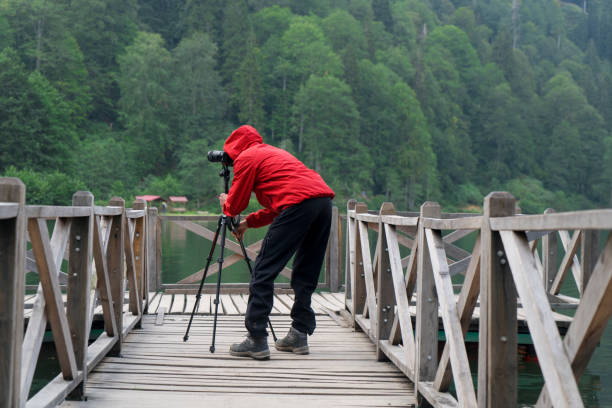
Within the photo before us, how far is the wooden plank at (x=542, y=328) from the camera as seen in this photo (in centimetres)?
176

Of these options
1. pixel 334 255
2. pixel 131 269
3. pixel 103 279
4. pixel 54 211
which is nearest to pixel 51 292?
pixel 54 211

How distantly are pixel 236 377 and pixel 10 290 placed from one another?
1.83m

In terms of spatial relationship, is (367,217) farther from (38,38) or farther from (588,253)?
(38,38)

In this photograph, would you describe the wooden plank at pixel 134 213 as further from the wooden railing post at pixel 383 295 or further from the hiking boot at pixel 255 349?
the wooden railing post at pixel 383 295

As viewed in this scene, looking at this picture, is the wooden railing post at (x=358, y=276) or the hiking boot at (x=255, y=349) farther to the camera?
the wooden railing post at (x=358, y=276)

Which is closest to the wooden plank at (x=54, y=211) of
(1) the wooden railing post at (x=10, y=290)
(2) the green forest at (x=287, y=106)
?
(1) the wooden railing post at (x=10, y=290)

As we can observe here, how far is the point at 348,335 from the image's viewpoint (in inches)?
201

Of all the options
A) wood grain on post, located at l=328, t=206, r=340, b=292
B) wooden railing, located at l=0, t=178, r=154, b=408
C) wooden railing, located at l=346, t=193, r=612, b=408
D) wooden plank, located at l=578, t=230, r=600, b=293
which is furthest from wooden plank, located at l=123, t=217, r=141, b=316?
wooden plank, located at l=578, t=230, r=600, b=293

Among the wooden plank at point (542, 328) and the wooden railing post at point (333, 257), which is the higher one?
the wooden plank at point (542, 328)

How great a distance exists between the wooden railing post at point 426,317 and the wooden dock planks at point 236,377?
175 millimetres

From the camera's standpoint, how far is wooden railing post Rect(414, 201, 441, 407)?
10.6ft

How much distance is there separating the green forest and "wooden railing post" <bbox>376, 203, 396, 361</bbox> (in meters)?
34.7

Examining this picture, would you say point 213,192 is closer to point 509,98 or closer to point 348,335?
point 509,98

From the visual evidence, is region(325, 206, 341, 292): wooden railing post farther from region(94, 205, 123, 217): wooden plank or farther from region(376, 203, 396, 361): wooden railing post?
region(94, 205, 123, 217): wooden plank
